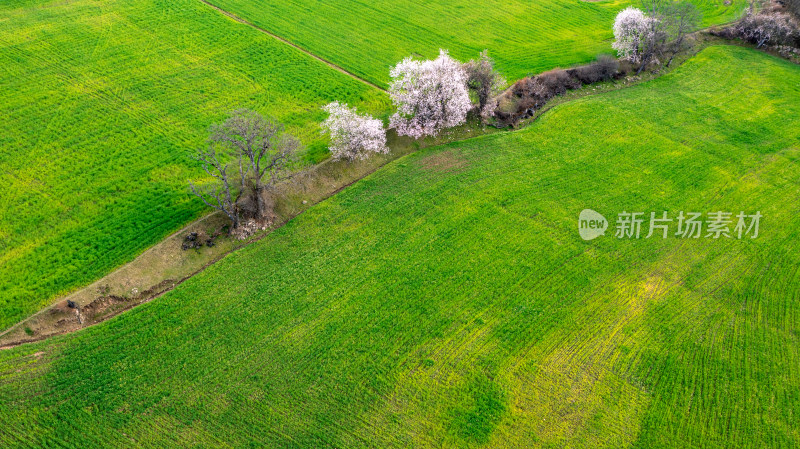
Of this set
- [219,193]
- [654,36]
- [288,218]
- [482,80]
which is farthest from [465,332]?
[654,36]

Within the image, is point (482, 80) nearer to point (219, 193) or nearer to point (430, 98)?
point (430, 98)

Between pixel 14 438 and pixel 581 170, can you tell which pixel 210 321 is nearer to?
pixel 14 438

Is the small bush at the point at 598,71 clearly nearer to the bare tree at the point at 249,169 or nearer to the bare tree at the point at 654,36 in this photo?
the bare tree at the point at 654,36

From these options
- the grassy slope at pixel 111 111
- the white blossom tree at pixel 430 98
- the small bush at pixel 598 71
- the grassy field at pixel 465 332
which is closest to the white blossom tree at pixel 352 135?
the grassy field at pixel 465 332

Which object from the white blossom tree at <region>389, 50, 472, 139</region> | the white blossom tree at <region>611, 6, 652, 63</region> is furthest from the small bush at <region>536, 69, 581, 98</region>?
the white blossom tree at <region>389, 50, 472, 139</region>

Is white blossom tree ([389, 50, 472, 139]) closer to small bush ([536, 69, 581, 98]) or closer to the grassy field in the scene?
the grassy field
